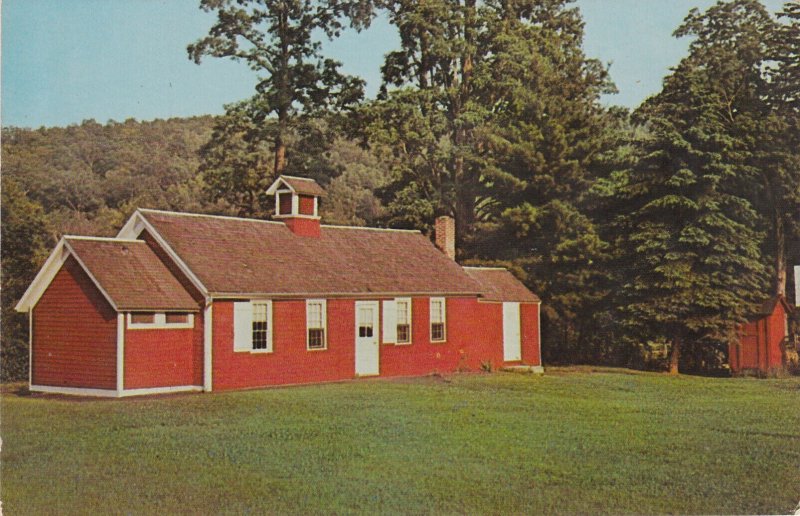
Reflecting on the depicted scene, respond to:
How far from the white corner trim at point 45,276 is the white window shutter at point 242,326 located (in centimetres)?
457

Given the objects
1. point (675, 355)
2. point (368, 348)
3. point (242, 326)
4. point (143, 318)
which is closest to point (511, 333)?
point (675, 355)

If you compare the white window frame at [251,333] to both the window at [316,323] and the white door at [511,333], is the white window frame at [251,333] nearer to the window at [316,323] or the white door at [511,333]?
the window at [316,323]

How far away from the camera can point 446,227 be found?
116 feet

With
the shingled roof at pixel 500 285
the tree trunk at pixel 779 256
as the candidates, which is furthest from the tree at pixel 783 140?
the shingled roof at pixel 500 285

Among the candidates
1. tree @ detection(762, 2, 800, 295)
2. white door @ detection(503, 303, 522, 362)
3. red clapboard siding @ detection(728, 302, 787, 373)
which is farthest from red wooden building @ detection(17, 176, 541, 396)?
tree @ detection(762, 2, 800, 295)

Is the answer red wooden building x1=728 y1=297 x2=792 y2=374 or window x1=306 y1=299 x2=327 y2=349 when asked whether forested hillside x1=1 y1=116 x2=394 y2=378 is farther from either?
red wooden building x1=728 y1=297 x2=792 y2=374

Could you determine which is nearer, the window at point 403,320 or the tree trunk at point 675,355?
the window at point 403,320

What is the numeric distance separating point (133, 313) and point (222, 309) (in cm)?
252

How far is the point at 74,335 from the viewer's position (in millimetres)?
23391

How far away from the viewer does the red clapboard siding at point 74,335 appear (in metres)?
22.7

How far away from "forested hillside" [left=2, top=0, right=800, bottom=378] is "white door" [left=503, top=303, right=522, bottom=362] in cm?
353

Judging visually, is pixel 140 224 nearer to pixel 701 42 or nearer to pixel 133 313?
pixel 133 313

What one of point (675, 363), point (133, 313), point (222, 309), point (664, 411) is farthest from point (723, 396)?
point (133, 313)

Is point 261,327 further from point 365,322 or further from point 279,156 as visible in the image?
point 279,156
